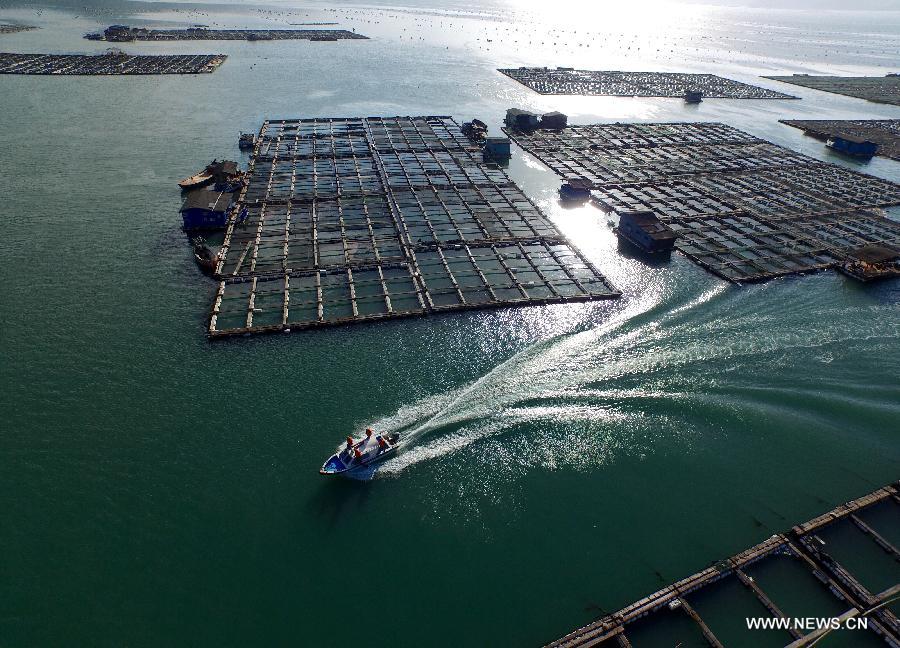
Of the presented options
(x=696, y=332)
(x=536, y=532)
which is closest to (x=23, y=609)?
(x=536, y=532)

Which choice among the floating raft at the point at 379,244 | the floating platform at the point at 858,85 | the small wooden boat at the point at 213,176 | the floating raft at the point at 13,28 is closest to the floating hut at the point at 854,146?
the floating raft at the point at 379,244

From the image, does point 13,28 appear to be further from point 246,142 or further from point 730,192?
point 730,192

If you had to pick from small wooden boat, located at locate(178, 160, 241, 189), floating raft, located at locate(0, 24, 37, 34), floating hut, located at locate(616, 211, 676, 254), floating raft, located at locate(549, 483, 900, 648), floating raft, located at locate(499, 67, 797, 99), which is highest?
floating raft, located at locate(0, 24, 37, 34)

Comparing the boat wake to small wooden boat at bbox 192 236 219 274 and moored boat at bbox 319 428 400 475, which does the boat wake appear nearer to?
moored boat at bbox 319 428 400 475

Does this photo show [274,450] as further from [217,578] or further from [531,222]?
[531,222]

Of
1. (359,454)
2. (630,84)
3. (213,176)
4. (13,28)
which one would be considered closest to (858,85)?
(630,84)

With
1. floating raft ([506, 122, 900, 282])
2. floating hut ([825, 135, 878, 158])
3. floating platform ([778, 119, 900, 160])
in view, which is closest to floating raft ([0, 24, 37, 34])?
floating raft ([506, 122, 900, 282])
